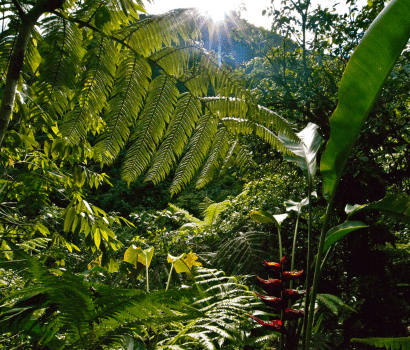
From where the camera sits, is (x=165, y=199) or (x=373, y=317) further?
(x=165, y=199)

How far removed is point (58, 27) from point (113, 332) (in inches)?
33.5

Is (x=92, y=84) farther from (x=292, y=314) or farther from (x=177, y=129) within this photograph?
(x=292, y=314)

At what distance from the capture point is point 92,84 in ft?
2.97

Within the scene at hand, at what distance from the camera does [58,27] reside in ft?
2.73

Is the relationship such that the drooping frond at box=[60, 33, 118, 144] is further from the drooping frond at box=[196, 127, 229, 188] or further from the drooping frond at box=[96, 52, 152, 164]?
the drooping frond at box=[196, 127, 229, 188]

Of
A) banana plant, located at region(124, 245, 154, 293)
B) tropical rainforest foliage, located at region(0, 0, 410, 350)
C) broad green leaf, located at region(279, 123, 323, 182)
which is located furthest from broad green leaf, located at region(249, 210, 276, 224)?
banana plant, located at region(124, 245, 154, 293)

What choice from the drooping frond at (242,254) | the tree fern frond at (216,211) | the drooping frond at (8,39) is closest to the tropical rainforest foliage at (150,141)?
the drooping frond at (8,39)

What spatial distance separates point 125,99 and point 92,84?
11cm

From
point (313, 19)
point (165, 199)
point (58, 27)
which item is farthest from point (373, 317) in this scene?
point (165, 199)

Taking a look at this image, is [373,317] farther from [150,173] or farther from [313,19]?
[313,19]

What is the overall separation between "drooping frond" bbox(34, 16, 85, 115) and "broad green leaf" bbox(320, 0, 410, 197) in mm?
918

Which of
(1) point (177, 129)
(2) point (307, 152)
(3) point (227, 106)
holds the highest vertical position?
(2) point (307, 152)

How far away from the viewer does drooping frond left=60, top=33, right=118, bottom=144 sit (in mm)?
885

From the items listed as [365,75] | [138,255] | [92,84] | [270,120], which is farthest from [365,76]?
[138,255]
